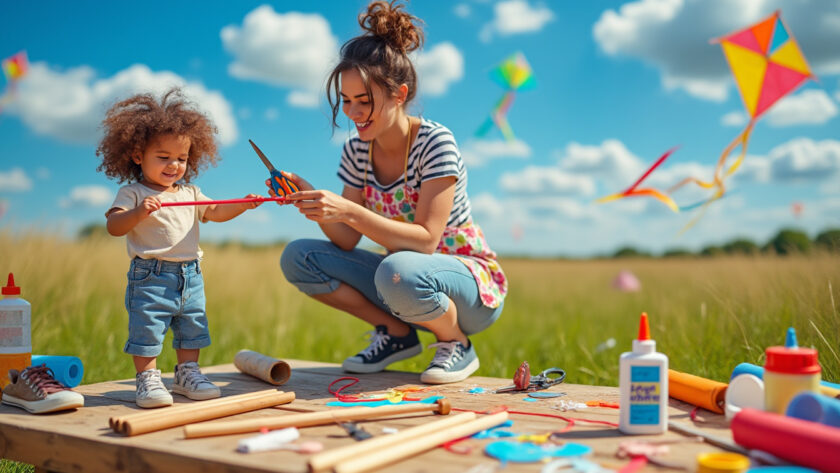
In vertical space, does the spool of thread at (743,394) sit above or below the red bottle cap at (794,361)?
below

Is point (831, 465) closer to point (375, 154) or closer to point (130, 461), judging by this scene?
point (130, 461)

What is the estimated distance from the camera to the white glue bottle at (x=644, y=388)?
1.90m

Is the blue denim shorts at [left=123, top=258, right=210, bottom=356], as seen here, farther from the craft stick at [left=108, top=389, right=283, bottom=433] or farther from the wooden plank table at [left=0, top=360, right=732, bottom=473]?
the craft stick at [left=108, top=389, right=283, bottom=433]

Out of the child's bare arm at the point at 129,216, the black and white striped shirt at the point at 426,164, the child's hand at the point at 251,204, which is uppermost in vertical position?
the black and white striped shirt at the point at 426,164

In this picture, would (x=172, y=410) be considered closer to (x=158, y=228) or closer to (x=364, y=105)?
(x=158, y=228)

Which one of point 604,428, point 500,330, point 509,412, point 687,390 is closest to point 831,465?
point 604,428

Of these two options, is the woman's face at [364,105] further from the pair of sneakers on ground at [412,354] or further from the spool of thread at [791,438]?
the spool of thread at [791,438]

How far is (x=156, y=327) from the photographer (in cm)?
250

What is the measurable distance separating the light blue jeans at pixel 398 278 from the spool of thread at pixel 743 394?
3.71 ft

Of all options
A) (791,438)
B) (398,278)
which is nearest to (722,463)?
(791,438)

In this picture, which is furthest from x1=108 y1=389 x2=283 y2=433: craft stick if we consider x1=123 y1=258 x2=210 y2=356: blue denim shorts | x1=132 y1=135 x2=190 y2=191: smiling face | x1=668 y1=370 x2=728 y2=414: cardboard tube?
x1=668 y1=370 x2=728 y2=414: cardboard tube

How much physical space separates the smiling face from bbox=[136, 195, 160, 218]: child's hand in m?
0.18

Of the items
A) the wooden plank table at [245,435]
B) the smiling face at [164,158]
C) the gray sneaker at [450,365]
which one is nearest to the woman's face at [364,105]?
the smiling face at [164,158]

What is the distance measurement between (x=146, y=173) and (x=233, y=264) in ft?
15.8
